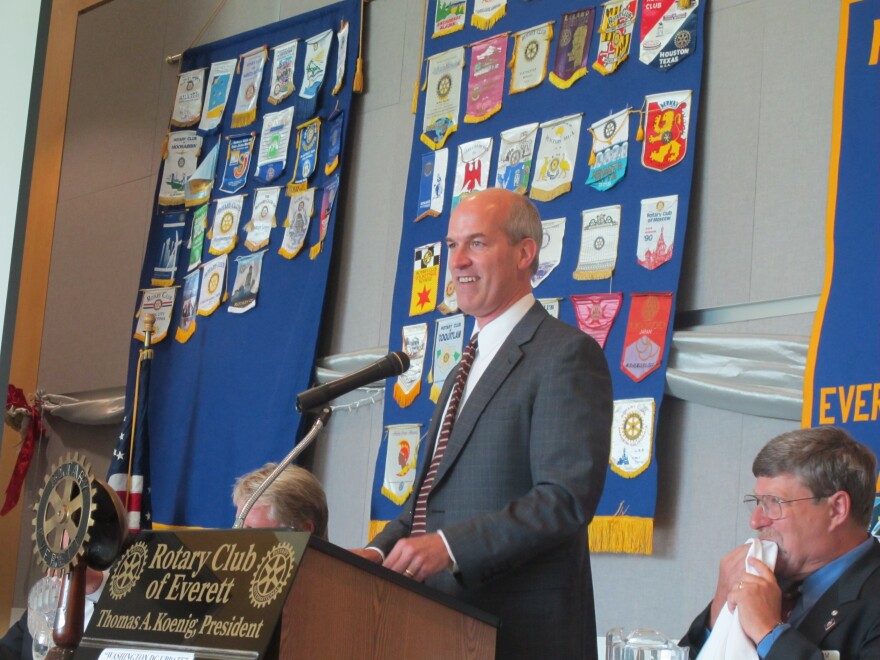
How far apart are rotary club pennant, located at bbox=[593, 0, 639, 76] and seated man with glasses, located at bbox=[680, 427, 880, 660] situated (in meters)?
2.25

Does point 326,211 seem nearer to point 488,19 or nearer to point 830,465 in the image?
point 488,19

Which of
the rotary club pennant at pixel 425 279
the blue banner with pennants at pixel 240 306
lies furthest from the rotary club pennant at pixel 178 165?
the rotary club pennant at pixel 425 279

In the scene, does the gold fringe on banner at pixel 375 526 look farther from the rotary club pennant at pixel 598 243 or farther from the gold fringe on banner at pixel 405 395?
the rotary club pennant at pixel 598 243

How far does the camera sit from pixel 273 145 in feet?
19.8

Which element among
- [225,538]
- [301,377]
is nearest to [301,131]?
[301,377]

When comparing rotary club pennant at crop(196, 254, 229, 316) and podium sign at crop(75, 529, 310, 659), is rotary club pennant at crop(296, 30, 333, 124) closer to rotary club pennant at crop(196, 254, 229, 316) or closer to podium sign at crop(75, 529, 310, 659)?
rotary club pennant at crop(196, 254, 229, 316)

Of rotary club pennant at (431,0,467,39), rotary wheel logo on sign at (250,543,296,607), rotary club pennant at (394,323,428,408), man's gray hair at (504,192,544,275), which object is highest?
rotary club pennant at (431,0,467,39)

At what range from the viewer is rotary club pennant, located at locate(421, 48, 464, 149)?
526cm

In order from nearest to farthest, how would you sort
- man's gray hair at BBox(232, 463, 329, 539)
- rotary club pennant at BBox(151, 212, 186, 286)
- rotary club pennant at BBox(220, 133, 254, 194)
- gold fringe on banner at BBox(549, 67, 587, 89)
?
man's gray hair at BBox(232, 463, 329, 539) → gold fringe on banner at BBox(549, 67, 587, 89) → rotary club pennant at BBox(220, 133, 254, 194) → rotary club pennant at BBox(151, 212, 186, 286)

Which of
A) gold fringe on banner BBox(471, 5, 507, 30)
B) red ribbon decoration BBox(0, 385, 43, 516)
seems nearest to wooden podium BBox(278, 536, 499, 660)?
gold fringe on banner BBox(471, 5, 507, 30)

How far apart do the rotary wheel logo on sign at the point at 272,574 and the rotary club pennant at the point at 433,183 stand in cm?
358

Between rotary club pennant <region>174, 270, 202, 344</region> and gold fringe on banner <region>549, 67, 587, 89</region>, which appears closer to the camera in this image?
gold fringe on banner <region>549, 67, 587, 89</region>

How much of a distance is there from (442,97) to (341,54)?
0.83 metres

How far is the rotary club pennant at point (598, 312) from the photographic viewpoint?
4.37 metres
